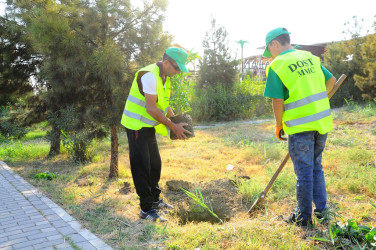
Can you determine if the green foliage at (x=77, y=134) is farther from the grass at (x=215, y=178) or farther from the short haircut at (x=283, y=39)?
the short haircut at (x=283, y=39)

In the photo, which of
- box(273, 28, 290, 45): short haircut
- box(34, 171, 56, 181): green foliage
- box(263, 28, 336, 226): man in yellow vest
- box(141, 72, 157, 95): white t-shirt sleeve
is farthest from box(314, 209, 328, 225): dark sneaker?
box(34, 171, 56, 181): green foliage

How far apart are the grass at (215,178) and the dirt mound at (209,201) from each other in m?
0.17

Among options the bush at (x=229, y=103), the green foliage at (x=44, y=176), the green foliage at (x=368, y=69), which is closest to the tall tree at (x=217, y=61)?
the bush at (x=229, y=103)

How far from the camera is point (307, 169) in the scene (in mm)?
2844

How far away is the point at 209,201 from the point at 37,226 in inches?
81.0

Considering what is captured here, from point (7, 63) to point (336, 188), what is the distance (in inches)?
286

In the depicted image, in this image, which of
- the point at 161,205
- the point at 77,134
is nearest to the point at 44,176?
the point at 77,134

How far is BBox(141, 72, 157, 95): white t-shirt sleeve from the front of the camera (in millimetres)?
3229

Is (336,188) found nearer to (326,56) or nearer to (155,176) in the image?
(155,176)

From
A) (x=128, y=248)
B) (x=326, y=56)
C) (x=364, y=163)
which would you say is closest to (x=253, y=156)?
(x=364, y=163)

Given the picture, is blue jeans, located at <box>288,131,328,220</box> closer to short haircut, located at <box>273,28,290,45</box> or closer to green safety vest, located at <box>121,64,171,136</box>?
short haircut, located at <box>273,28,290,45</box>

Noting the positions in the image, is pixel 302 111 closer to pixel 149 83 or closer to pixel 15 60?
pixel 149 83

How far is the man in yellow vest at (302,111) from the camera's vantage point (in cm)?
279

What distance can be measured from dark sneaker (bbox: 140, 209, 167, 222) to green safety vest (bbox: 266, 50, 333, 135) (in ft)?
5.76
